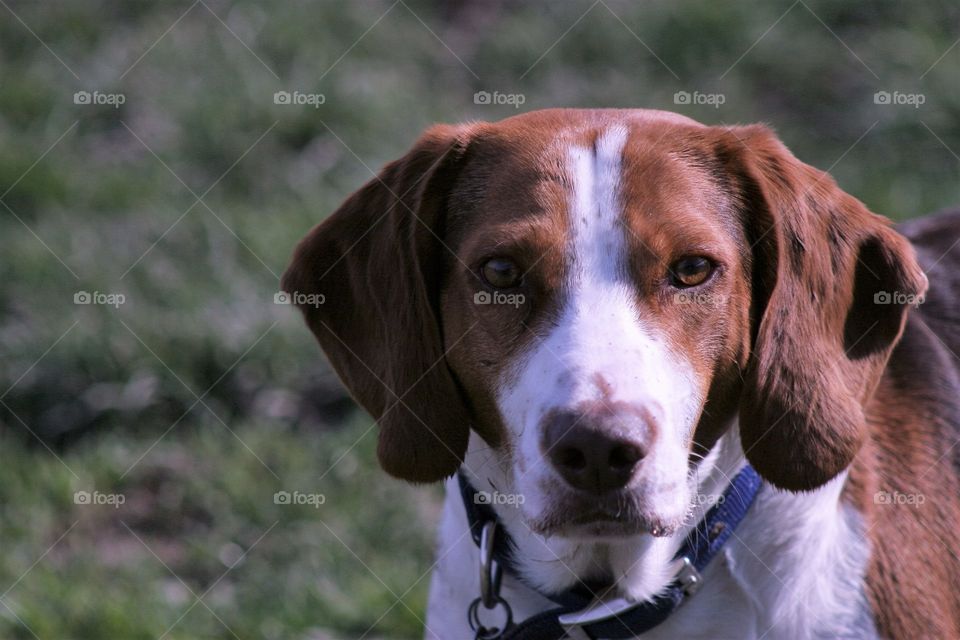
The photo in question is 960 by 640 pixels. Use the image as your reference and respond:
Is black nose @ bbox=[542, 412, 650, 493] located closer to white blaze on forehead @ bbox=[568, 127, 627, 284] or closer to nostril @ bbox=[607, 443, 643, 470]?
nostril @ bbox=[607, 443, 643, 470]

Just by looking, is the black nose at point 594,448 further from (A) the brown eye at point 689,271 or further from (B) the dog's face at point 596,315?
(A) the brown eye at point 689,271

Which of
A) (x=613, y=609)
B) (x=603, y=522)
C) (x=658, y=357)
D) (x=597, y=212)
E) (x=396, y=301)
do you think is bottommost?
(x=613, y=609)

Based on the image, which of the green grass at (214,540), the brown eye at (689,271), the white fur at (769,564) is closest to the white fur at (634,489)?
the white fur at (769,564)

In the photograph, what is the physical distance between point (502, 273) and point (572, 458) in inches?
19.2

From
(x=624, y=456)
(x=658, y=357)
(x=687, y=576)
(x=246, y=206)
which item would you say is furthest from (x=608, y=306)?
(x=246, y=206)

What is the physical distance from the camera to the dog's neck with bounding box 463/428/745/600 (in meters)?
2.97

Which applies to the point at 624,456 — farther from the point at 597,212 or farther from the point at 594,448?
the point at 597,212

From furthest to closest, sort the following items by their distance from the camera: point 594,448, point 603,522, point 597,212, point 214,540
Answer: point 214,540 → point 597,212 → point 603,522 → point 594,448

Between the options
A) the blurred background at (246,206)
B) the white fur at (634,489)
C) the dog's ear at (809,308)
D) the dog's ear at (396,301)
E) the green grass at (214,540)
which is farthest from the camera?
the blurred background at (246,206)

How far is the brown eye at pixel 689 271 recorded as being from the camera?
9.28 feet

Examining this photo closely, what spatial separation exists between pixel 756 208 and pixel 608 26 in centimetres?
447

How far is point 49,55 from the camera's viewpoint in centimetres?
729

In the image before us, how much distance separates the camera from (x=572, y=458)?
256cm

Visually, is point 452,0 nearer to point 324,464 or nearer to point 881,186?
point 881,186
